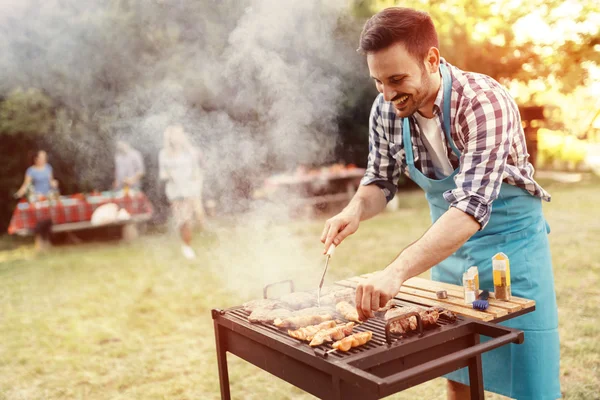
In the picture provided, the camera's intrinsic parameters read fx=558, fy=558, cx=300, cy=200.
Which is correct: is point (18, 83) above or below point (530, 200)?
above

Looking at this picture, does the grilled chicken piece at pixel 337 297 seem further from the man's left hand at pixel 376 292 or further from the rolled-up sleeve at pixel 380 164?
the rolled-up sleeve at pixel 380 164

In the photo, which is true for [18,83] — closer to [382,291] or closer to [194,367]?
[194,367]

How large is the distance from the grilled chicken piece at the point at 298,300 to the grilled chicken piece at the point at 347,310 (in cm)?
15

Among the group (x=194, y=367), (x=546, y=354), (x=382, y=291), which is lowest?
(x=194, y=367)

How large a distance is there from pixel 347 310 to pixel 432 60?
3.65ft

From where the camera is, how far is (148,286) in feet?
23.4

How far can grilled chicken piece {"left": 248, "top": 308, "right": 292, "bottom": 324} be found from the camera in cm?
230

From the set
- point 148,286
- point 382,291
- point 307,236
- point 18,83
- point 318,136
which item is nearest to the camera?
point 382,291

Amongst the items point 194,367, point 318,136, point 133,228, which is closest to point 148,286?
point 194,367

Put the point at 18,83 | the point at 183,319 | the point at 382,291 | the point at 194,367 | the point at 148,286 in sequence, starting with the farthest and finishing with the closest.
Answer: the point at 18,83 → the point at 148,286 → the point at 183,319 → the point at 194,367 → the point at 382,291

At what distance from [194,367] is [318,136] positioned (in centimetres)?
934

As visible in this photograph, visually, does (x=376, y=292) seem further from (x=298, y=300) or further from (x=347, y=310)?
(x=298, y=300)

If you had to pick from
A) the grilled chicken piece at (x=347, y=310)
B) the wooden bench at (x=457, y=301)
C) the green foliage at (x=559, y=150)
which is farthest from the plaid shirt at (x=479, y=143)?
the green foliage at (x=559, y=150)

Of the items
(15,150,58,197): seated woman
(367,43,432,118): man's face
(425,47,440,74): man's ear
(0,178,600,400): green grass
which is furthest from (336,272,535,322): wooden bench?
(15,150,58,197): seated woman
